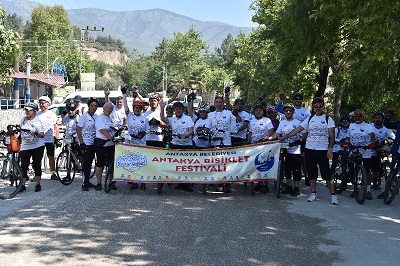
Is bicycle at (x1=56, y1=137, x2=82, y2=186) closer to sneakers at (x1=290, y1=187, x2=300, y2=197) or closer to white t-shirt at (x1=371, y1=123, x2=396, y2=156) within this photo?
sneakers at (x1=290, y1=187, x2=300, y2=197)

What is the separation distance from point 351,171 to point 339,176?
0.52m

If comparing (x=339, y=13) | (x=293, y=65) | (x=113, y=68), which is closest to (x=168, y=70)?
(x=113, y=68)

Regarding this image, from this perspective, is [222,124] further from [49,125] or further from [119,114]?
[49,125]

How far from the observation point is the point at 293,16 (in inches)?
760

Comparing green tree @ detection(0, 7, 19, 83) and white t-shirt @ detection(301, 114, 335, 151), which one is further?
green tree @ detection(0, 7, 19, 83)

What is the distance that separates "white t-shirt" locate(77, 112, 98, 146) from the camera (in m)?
12.1

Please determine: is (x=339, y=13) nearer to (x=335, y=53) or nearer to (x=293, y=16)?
(x=293, y=16)

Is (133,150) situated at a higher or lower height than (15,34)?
lower

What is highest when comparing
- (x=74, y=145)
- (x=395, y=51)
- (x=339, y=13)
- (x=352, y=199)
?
(x=339, y=13)

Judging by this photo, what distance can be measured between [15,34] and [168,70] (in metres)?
144

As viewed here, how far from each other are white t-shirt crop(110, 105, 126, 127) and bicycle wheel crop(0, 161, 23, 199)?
2597 mm

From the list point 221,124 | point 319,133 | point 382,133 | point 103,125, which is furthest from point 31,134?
point 382,133

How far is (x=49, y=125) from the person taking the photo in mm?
11844

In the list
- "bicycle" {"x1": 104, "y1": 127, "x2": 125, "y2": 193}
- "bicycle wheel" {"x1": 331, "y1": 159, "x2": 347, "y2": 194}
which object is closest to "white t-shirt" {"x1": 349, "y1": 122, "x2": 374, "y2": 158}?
"bicycle wheel" {"x1": 331, "y1": 159, "x2": 347, "y2": 194}
